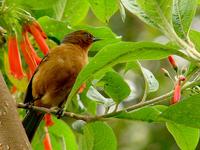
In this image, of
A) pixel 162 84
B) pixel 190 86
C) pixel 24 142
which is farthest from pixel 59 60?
pixel 162 84

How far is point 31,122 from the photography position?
2717 millimetres

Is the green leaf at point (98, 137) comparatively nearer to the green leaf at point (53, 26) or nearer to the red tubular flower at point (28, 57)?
the red tubular flower at point (28, 57)

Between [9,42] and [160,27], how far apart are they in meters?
0.68

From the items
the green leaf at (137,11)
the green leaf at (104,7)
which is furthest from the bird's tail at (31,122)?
the green leaf at (137,11)

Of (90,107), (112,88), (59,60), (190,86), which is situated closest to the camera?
(190,86)

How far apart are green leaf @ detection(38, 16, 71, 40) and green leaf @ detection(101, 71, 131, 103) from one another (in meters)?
0.33

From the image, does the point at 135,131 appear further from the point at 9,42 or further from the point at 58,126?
the point at 9,42

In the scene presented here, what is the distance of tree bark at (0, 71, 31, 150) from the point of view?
5.90 ft

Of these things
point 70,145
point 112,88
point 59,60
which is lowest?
point 70,145

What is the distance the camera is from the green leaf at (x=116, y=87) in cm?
230

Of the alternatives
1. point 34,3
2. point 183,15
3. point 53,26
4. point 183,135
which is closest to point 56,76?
point 53,26

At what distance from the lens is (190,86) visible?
2123 millimetres

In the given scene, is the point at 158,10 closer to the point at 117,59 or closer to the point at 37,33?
the point at 117,59

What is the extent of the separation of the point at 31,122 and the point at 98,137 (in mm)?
445
